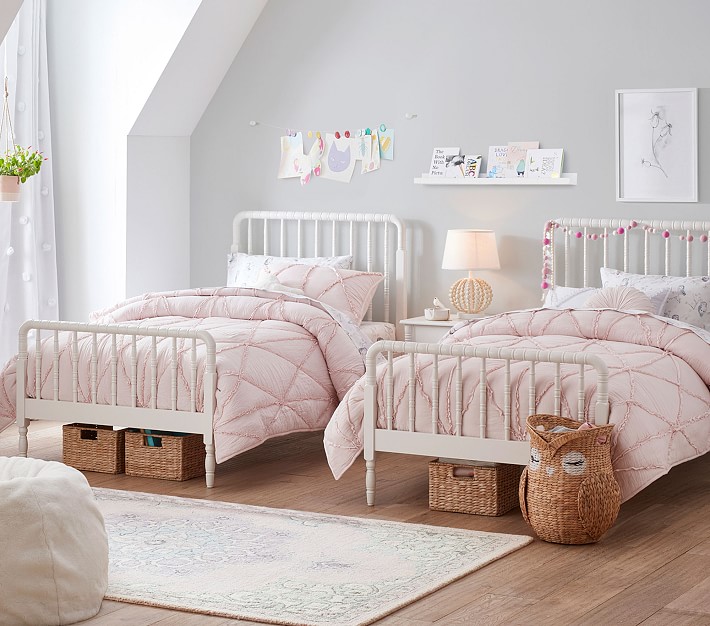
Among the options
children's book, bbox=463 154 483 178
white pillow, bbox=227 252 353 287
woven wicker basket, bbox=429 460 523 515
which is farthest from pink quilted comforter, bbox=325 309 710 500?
white pillow, bbox=227 252 353 287

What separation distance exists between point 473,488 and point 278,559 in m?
0.85

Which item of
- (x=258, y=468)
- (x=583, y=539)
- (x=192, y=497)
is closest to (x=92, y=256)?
(x=258, y=468)

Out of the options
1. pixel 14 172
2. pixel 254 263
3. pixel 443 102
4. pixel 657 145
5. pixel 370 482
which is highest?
pixel 443 102

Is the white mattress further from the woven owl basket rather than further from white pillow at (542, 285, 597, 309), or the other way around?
the woven owl basket

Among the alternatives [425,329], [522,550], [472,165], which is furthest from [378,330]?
[522,550]

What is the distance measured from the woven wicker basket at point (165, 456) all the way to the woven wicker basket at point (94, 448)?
0.06 metres

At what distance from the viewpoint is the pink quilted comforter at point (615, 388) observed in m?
4.03

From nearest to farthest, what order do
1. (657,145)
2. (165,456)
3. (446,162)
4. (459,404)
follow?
(459,404) → (165,456) → (657,145) → (446,162)

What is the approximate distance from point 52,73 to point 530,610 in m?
4.31

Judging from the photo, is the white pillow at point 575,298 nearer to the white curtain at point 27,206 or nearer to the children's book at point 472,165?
the children's book at point 472,165

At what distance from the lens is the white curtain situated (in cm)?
625

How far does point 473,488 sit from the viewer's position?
4.29m

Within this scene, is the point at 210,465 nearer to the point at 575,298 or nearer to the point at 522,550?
the point at 522,550

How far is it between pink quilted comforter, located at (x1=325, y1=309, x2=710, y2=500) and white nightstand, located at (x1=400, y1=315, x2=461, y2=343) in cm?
81
